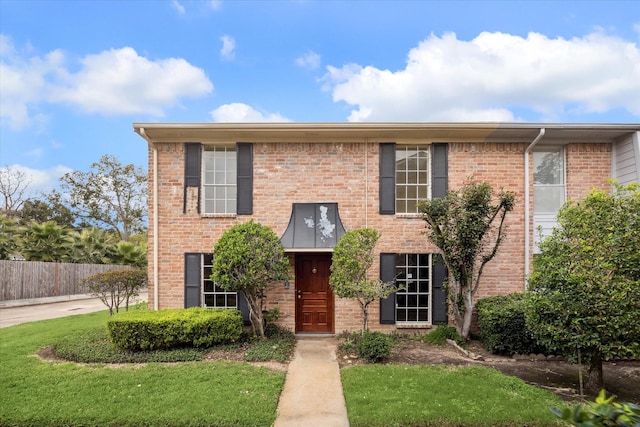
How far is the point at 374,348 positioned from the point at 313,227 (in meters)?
3.29

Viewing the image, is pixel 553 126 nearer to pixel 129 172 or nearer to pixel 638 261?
pixel 638 261

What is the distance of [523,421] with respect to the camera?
481 centimetres

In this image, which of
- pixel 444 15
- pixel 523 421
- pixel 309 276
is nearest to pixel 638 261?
pixel 523 421

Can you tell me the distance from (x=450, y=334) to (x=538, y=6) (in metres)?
8.28

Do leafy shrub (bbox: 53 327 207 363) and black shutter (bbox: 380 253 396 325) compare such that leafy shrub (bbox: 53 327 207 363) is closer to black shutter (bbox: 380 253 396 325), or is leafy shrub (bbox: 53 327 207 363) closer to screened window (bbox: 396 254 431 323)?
black shutter (bbox: 380 253 396 325)

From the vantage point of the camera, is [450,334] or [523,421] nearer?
[523,421]

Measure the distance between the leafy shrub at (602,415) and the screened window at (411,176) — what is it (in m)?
8.17

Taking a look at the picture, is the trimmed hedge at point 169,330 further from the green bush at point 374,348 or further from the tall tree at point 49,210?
the tall tree at point 49,210

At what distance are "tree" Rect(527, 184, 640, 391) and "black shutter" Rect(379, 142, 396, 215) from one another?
389cm

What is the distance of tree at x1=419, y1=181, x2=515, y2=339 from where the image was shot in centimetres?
789

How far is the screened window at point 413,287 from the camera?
9.46 m

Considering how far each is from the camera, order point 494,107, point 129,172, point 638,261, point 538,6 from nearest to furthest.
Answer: point 638,261, point 538,6, point 494,107, point 129,172

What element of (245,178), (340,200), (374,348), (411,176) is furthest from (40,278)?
(411,176)

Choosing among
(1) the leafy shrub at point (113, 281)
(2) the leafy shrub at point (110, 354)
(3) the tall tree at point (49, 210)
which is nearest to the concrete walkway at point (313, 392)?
(2) the leafy shrub at point (110, 354)
